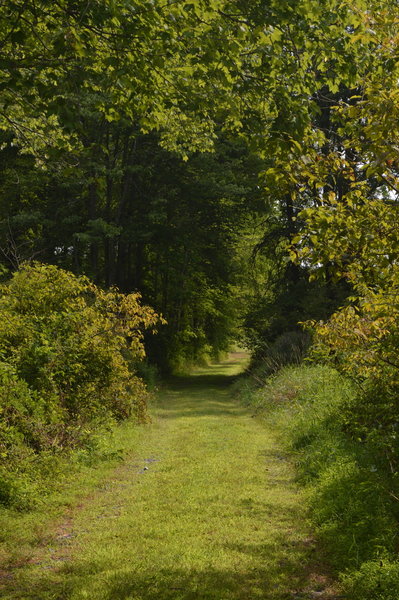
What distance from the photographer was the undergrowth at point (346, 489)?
4785 mm

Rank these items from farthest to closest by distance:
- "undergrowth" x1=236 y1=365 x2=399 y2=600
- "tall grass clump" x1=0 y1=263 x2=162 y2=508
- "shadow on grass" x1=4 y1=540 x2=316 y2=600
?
"tall grass clump" x1=0 y1=263 x2=162 y2=508 → "undergrowth" x1=236 y1=365 x2=399 y2=600 → "shadow on grass" x1=4 y1=540 x2=316 y2=600

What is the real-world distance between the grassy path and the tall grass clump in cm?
92

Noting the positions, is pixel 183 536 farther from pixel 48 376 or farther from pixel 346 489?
pixel 48 376

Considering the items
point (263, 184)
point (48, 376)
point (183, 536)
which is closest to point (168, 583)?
point (183, 536)

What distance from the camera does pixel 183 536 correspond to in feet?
19.5

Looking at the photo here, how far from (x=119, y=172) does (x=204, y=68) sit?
13.5 metres

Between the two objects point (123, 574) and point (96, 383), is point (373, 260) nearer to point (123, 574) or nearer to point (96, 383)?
point (123, 574)

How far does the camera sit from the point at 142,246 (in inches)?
1108

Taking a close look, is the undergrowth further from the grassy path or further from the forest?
the grassy path

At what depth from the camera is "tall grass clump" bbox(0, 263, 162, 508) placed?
7.30m

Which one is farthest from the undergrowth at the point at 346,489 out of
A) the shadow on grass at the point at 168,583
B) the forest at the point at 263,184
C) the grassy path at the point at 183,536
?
the shadow on grass at the point at 168,583

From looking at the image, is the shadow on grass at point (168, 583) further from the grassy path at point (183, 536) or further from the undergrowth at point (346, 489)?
the undergrowth at point (346, 489)

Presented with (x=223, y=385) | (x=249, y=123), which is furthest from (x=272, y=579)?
(x=223, y=385)

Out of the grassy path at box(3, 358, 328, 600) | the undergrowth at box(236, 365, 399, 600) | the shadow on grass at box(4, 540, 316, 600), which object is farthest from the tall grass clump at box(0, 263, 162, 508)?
the undergrowth at box(236, 365, 399, 600)
